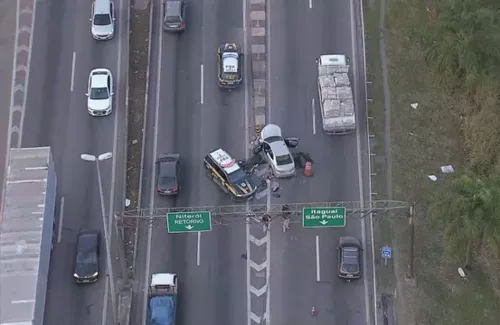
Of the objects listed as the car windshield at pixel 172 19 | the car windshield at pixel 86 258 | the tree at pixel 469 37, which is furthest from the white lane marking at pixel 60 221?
the tree at pixel 469 37

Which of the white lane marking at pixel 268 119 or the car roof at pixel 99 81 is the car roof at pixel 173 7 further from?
the car roof at pixel 99 81

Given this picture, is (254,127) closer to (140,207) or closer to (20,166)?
(140,207)

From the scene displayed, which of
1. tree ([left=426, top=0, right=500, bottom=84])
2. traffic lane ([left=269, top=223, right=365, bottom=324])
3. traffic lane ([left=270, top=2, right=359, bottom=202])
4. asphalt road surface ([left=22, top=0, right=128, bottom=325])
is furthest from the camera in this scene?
traffic lane ([left=270, top=2, right=359, bottom=202])

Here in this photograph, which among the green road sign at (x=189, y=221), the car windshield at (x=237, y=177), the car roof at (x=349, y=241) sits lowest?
the car roof at (x=349, y=241)

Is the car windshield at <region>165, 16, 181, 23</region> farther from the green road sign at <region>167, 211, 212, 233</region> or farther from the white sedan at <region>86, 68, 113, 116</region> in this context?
the green road sign at <region>167, 211, 212, 233</region>

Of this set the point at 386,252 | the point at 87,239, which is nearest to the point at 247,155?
the point at 386,252

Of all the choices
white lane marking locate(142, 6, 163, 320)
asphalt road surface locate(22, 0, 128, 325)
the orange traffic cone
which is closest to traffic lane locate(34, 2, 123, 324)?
asphalt road surface locate(22, 0, 128, 325)
